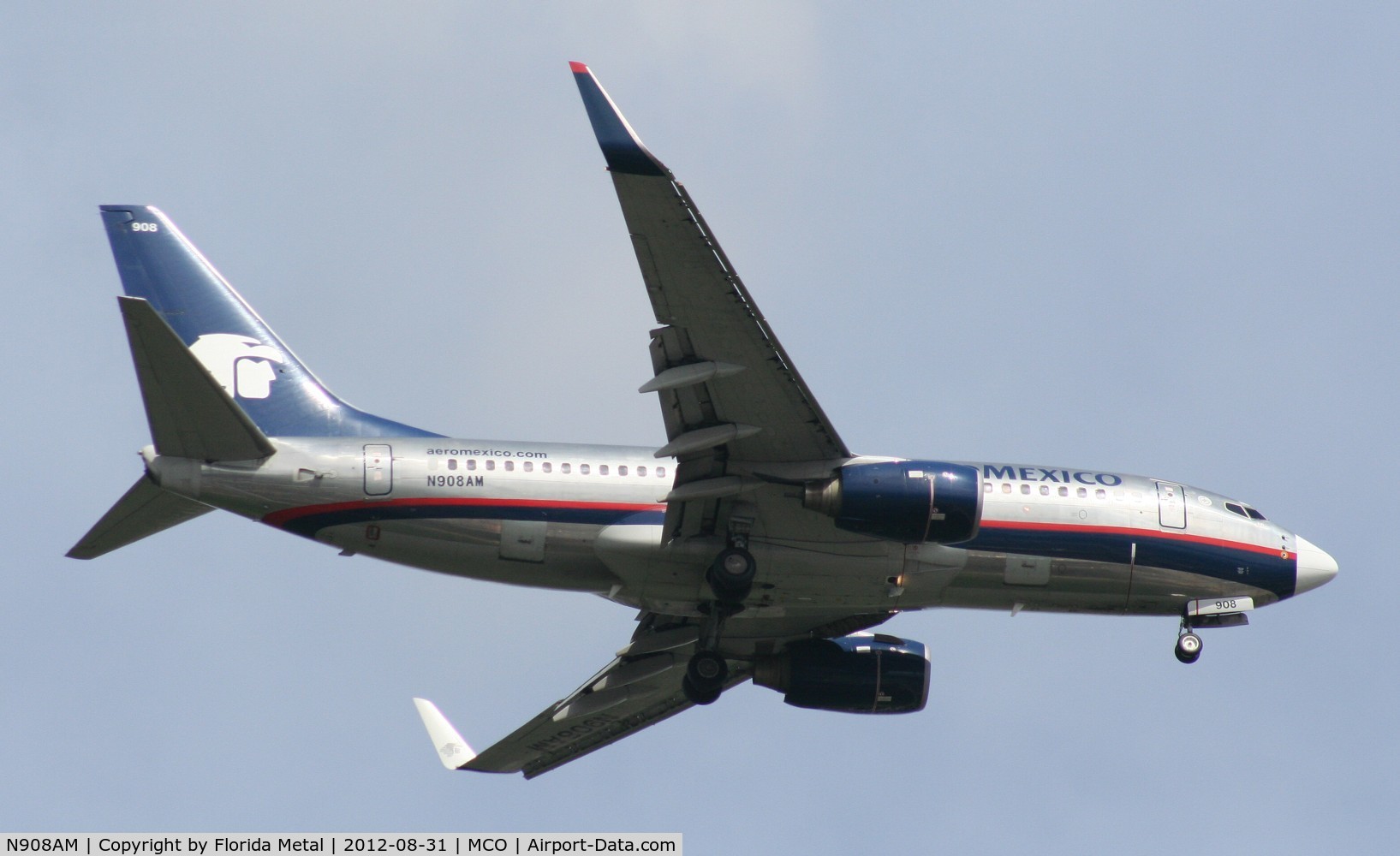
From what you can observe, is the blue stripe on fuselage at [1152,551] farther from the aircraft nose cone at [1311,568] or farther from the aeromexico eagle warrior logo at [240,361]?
the aeromexico eagle warrior logo at [240,361]

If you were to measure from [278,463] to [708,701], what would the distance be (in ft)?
28.1

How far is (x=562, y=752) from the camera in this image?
34.8 m

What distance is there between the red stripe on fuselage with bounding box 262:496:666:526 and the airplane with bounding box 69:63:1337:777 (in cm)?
3

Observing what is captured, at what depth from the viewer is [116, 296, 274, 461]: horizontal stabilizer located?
80.7 ft

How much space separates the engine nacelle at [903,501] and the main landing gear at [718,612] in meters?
1.55

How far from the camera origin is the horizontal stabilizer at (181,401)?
24.6m

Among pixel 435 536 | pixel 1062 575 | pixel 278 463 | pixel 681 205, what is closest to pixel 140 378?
pixel 278 463

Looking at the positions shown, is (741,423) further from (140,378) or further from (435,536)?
(140,378)

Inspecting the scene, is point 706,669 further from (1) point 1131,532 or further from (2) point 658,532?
(1) point 1131,532

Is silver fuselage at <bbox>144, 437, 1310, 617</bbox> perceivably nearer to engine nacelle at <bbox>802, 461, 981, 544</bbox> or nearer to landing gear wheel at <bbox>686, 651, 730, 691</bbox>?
engine nacelle at <bbox>802, 461, 981, 544</bbox>

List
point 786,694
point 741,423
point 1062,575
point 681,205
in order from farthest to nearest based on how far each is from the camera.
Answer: point 786,694
point 1062,575
point 741,423
point 681,205

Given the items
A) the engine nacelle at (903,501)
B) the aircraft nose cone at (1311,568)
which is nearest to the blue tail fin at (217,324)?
the engine nacelle at (903,501)

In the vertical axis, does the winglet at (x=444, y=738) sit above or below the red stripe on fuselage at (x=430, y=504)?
below

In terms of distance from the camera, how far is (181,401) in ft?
85.5
